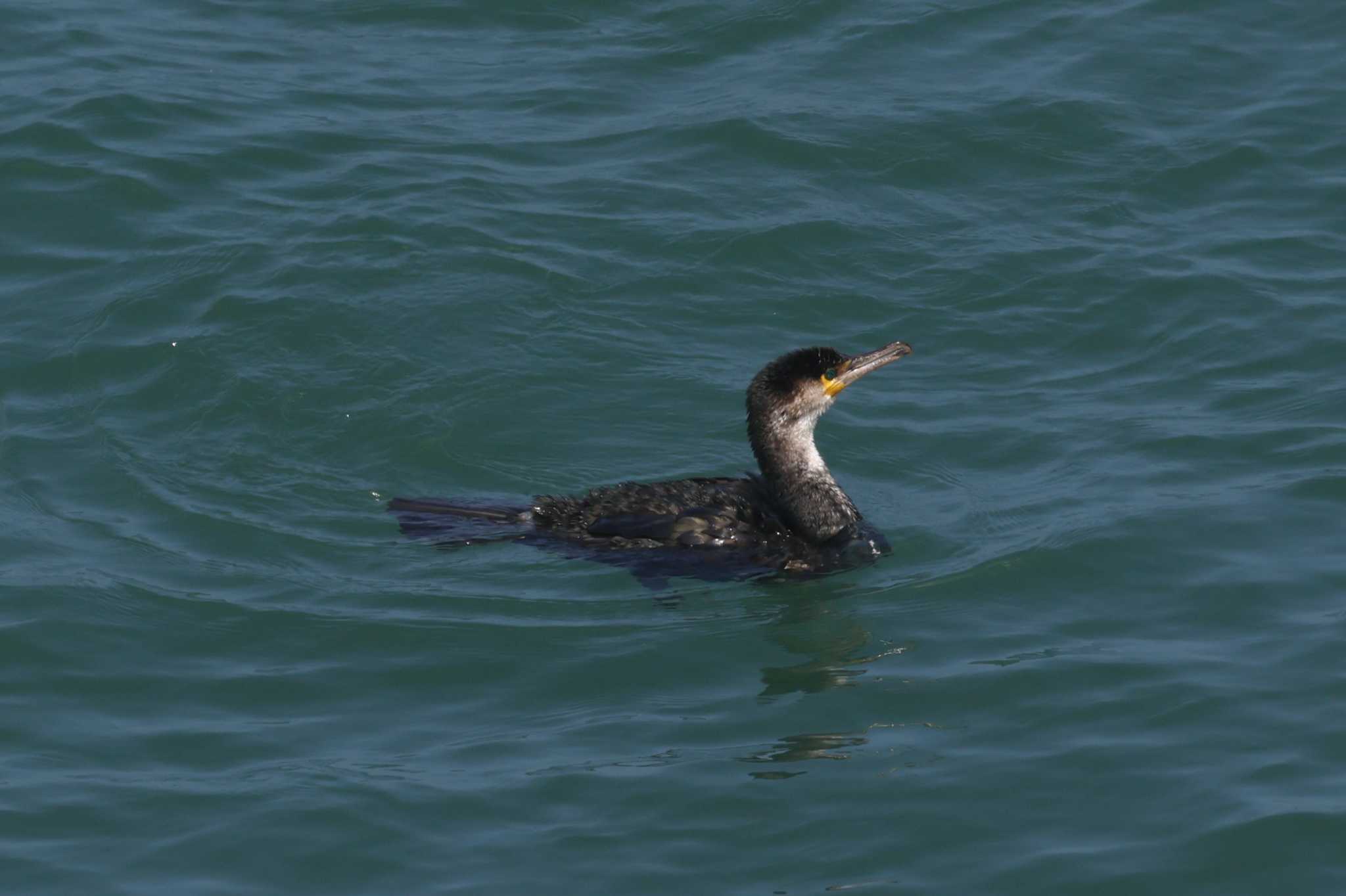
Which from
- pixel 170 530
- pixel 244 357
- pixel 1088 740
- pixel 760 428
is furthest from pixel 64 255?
pixel 1088 740

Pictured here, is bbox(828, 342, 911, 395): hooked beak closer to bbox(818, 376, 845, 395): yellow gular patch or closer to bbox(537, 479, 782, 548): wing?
bbox(818, 376, 845, 395): yellow gular patch

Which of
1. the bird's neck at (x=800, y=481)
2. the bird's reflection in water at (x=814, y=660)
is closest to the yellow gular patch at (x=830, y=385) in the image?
the bird's neck at (x=800, y=481)

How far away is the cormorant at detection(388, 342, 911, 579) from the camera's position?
1122cm

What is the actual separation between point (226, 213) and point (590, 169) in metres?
2.70

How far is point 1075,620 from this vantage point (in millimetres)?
10586

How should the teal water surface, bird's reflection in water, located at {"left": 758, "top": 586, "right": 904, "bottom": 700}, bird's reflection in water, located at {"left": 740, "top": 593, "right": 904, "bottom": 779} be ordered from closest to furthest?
the teal water surface
bird's reflection in water, located at {"left": 740, "top": 593, "right": 904, "bottom": 779}
bird's reflection in water, located at {"left": 758, "top": 586, "right": 904, "bottom": 700}

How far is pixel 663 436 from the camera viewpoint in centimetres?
1283

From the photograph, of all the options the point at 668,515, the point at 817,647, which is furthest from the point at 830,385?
the point at 817,647

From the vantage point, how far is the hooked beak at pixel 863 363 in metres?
11.4

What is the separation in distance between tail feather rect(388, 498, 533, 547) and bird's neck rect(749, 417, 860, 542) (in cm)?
135

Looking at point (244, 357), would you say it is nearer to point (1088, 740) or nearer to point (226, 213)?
point (226, 213)

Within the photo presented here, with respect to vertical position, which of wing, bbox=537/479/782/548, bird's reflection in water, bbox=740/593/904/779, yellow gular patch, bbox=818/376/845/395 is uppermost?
yellow gular patch, bbox=818/376/845/395

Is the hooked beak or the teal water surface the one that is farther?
the hooked beak

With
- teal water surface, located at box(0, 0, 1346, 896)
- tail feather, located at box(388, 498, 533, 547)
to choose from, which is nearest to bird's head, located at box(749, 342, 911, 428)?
teal water surface, located at box(0, 0, 1346, 896)
